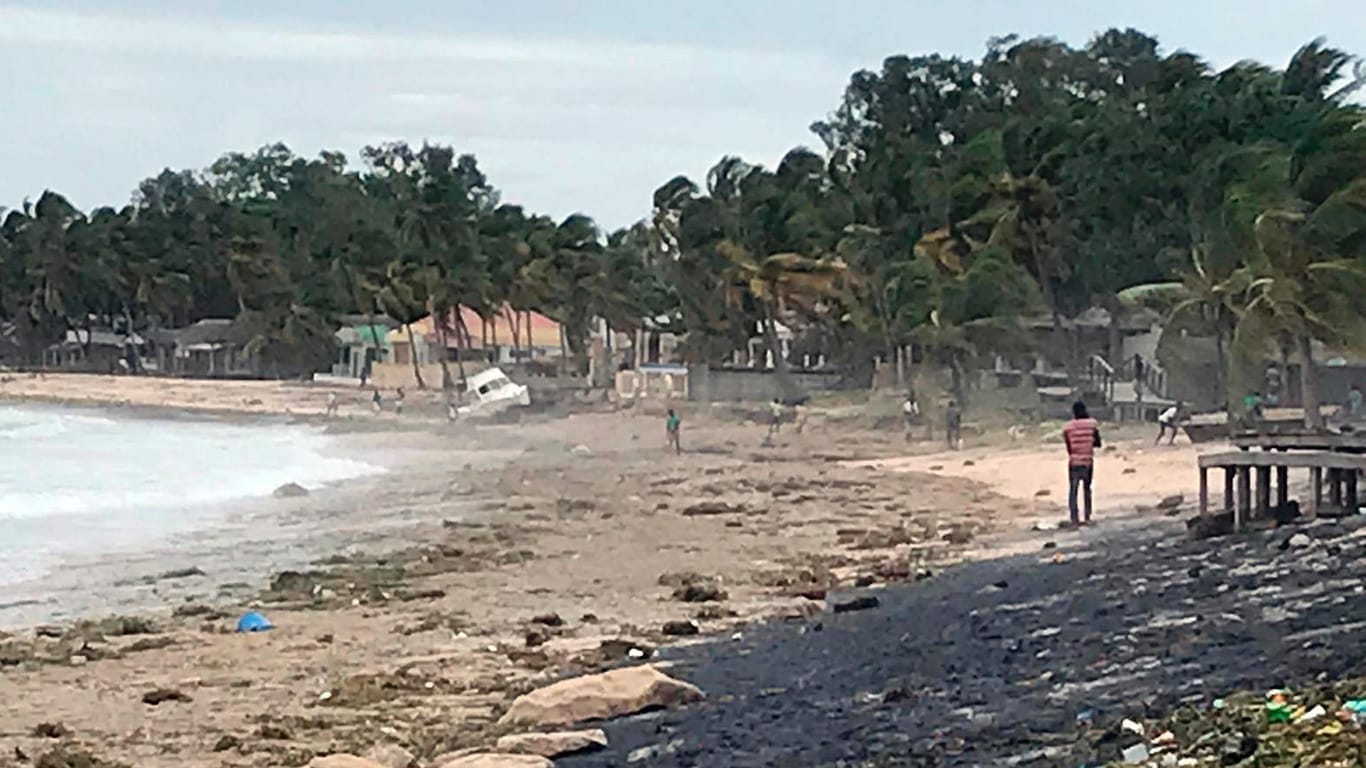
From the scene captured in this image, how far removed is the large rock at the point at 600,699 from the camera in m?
11.6

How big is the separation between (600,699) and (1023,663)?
2.63 meters

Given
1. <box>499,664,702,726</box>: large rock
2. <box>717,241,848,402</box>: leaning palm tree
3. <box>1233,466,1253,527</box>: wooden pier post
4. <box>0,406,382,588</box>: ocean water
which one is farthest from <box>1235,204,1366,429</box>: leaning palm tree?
<box>717,241,848,402</box>: leaning palm tree

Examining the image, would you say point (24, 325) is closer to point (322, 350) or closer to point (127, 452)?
point (322, 350)

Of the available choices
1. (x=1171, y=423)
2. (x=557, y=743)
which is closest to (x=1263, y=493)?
(x=557, y=743)

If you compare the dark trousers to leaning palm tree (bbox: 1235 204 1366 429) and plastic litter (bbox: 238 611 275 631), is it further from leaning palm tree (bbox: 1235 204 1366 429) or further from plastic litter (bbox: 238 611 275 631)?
plastic litter (bbox: 238 611 275 631)

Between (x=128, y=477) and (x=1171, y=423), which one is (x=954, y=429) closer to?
(x=1171, y=423)

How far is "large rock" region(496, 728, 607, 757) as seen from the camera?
10648mm

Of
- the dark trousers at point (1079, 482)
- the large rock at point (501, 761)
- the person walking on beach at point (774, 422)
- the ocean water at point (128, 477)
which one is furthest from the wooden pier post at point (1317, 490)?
the person walking on beach at point (774, 422)

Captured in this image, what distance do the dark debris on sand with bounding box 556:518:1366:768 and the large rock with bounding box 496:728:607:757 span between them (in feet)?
0.47

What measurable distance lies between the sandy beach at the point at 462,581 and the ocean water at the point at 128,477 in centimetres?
133

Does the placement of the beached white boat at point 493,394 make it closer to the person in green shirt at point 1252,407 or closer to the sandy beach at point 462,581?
the sandy beach at point 462,581

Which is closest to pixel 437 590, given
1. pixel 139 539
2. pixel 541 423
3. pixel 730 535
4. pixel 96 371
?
pixel 730 535

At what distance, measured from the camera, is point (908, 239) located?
186 feet

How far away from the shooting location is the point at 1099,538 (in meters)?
20.6
